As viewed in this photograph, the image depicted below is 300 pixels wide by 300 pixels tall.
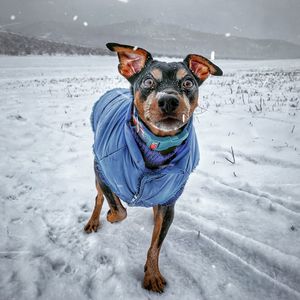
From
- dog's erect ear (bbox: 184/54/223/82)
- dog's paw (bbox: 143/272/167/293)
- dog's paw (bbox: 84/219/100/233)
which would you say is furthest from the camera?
dog's paw (bbox: 84/219/100/233)

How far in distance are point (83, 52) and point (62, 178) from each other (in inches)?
1648

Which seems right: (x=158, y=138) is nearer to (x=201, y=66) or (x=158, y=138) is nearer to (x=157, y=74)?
(x=157, y=74)

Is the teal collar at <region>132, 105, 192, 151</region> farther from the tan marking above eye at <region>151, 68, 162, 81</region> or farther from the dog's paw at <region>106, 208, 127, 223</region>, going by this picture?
the dog's paw at <region>106, 208, 127, 223</region>

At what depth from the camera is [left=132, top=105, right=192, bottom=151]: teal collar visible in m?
2.39

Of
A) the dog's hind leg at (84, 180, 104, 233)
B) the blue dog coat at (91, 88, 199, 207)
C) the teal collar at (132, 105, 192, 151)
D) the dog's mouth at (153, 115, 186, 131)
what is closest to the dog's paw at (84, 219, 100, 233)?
the dog's hind leg at (84, 180, 104, 233)

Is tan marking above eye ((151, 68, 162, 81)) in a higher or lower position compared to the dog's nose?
higher

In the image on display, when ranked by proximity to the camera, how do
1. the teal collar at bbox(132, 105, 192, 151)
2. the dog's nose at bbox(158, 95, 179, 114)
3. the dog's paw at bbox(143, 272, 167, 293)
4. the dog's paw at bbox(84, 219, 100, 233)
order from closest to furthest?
1. the dog's nose at bbox(158, 95, 179, 114)
2. the teal collar at bbox(132, 105, 192, 151)
3. the dog's paw at bbox(143, 272, 167, 293)
4. the dog's paw at bbox(84, 219, 100, 233)

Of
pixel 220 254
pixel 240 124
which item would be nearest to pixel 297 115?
pixel 240 124

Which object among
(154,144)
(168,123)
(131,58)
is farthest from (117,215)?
(131,58)

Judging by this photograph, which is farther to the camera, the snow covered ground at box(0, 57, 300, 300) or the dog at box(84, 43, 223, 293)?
the snow covered ground at box(0, 57, 300, 300)

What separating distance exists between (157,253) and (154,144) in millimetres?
1060

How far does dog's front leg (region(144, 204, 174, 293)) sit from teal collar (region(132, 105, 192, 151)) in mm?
621

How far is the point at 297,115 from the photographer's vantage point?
6.11 meters

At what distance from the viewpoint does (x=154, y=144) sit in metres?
2.41
